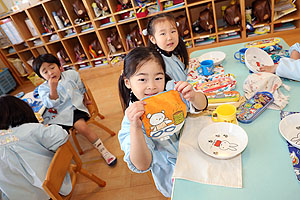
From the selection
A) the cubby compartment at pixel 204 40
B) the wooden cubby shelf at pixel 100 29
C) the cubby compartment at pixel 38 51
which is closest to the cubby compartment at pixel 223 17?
the wooden cubby shelf at pixel 100 29

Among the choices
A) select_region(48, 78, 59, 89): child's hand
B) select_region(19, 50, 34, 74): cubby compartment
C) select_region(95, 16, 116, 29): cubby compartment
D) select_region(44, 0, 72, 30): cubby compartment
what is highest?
select_region(44, 0, 72, 30): cubby compartment

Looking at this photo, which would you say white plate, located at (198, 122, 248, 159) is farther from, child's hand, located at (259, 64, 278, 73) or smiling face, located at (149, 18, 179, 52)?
smiling face, located at (149, 18, 179, 52)

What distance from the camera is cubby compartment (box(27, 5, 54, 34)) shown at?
11.4 feet

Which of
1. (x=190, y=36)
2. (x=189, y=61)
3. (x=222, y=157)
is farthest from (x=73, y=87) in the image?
(x=190, y=36)

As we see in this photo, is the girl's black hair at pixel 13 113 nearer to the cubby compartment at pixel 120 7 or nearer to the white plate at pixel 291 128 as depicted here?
the white plate at pixel 291 128

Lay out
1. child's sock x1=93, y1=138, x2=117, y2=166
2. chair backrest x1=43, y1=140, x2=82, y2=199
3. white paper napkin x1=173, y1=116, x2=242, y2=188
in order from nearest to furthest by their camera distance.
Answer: white paper napkin x1=173, y1=116, x2=242, y2=188 < chair backrest x1=43, y1=140, x2=82, y2=199 < child's sock x1=93, y1=138, x2=117, y2=166

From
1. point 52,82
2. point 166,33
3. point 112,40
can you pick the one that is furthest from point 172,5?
point 52,82

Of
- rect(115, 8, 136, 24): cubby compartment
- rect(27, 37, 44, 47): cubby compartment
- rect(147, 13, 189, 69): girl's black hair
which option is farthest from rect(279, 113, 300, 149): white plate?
rect(27, 37, 44, 47): cubby compartment

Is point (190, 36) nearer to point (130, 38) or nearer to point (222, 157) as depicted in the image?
point (130, 38)

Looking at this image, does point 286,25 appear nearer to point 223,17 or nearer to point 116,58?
point 223,17

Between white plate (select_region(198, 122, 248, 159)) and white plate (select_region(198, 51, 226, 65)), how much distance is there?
0.66m

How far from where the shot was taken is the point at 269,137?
2.49 ft

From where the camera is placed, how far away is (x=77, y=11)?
3.25 meters

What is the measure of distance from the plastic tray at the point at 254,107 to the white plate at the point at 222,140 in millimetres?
92
